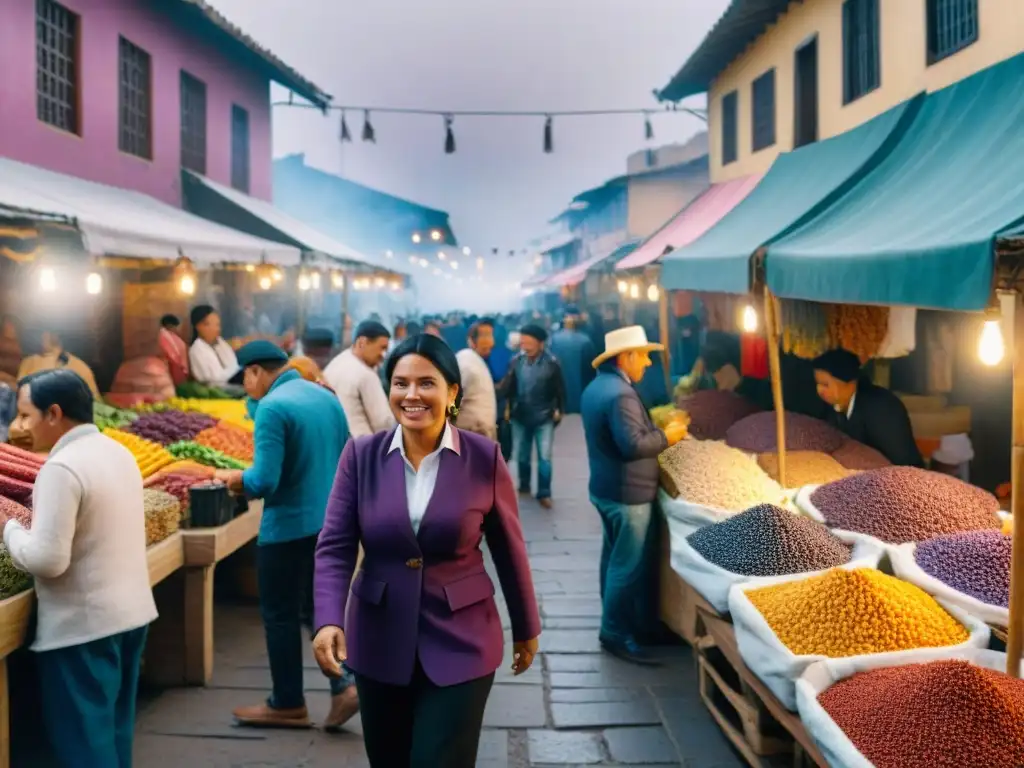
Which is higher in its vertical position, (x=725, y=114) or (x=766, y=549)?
(x=725, y=114)

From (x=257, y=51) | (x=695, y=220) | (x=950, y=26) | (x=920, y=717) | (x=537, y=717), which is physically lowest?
(x=537, y=717)

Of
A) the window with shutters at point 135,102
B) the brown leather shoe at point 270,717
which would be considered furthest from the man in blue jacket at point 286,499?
the window with shutters at point 135,102

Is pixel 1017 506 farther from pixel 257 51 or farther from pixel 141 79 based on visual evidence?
pixel 257 51

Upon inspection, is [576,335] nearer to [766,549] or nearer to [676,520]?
[676,520]

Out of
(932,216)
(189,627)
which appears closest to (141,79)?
(189,627)

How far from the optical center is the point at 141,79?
14.3 metres

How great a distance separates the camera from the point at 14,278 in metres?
10.6

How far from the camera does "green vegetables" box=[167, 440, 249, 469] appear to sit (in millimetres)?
7148

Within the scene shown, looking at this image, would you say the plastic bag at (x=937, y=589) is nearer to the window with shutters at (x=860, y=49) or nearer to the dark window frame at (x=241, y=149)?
the window with shutters at (x=860, y=49)

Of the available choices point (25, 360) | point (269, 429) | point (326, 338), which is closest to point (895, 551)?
point (269, 429)

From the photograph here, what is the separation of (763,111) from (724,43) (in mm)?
1326

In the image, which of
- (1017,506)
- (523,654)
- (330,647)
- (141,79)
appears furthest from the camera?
(141,79)

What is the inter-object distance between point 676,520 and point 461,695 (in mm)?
3081

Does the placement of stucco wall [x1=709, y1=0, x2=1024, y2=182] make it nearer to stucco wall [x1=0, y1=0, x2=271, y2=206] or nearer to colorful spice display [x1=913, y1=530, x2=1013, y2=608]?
colorful spice display [x1=913, y1=530, x2=1013, y2=608]
